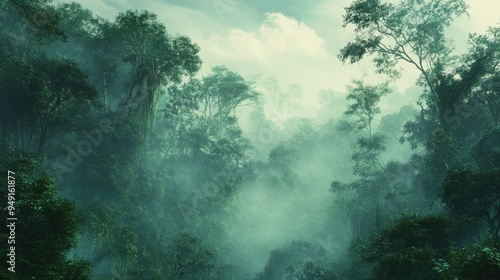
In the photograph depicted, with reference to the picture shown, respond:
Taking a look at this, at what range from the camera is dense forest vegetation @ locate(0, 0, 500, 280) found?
11266 mm

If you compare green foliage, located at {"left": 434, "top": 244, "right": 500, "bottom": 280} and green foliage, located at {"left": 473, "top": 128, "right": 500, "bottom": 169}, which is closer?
green foliage, located at {"left": 434, "top": 244, "right": 500, "bottom": 280}

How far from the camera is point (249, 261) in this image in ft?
124

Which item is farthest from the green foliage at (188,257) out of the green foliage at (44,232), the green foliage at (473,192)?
the green foliage at (473,192)

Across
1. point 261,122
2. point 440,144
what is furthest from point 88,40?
point 261,122

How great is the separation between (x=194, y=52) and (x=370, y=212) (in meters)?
26.1

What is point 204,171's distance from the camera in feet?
123

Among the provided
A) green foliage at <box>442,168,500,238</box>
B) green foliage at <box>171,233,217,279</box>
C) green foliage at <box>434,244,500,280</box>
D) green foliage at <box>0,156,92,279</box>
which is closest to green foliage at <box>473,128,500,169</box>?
green foliage at <box>442,168,500,238</box>

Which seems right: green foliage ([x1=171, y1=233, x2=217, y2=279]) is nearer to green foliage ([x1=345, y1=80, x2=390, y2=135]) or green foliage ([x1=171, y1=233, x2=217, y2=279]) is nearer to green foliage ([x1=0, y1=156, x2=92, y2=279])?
green foliage ([x1=0, y1=156, x2=92, y2=279])

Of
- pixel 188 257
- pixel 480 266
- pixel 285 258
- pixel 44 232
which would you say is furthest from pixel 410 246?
pixel 285 258

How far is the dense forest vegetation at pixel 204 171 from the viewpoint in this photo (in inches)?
444

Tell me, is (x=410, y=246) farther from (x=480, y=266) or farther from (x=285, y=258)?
(x=285, y=258)

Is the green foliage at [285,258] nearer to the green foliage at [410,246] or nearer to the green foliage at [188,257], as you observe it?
the green foliage at [188,257]

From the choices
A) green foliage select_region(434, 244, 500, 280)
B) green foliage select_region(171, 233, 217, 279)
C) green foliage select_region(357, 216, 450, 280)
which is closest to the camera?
green foliage select_region(434, 244, 500, 280)

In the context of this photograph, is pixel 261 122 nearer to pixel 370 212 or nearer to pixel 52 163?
pixel 370 212
